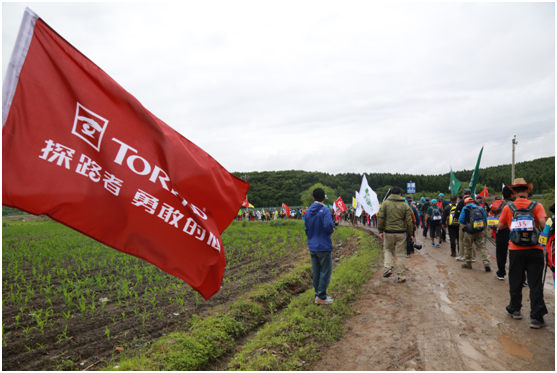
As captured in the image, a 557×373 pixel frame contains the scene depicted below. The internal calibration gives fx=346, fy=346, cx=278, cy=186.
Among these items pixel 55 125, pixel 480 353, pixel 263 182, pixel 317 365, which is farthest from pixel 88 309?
pixel 263 182

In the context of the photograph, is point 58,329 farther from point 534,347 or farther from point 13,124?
point 534,347

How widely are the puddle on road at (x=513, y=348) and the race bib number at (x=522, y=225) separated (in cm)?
149

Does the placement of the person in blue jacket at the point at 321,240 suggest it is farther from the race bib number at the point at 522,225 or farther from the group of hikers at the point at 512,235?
the race bib number at the point at 522,225

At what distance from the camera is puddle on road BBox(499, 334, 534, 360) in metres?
4.04

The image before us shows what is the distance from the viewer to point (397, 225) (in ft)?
25.0

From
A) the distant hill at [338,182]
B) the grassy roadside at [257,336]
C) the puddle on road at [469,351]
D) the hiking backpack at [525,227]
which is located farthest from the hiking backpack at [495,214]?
the distant hill at [338,182]

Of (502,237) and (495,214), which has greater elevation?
(495,214)

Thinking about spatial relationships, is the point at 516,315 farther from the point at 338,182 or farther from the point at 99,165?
the point at 338,182

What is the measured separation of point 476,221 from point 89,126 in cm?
831

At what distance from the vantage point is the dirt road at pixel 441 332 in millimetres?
3973

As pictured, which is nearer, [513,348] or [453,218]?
[513,348]

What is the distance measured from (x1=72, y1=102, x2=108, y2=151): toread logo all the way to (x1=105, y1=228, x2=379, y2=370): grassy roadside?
2.87m

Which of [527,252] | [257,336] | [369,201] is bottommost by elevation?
[257,336]

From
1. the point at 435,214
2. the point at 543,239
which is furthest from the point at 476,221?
the point at 435,214
